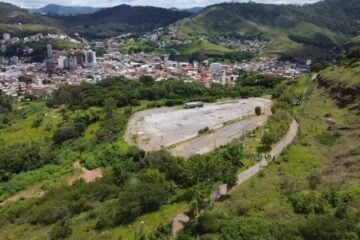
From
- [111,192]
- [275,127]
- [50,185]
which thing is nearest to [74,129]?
[50,185]

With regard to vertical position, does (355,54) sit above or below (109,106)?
above

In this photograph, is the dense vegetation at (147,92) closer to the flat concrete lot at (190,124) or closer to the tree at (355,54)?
the flat concrete lot at (190,124)

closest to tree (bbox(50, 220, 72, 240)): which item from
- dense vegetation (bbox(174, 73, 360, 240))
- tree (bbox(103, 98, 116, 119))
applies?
dense vegetation (bbox(174, 73, 360, 240))

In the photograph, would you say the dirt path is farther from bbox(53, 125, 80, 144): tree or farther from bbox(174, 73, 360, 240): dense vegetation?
bbox(53, 125, 80, 144): tree

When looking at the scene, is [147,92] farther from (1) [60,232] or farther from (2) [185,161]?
(1) [60,232]

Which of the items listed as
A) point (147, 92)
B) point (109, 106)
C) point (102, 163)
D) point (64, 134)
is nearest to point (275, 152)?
point (102, 163)

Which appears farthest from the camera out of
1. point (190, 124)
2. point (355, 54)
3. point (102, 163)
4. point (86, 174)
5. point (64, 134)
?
point (355, 54)

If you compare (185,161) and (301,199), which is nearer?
(301,199)
